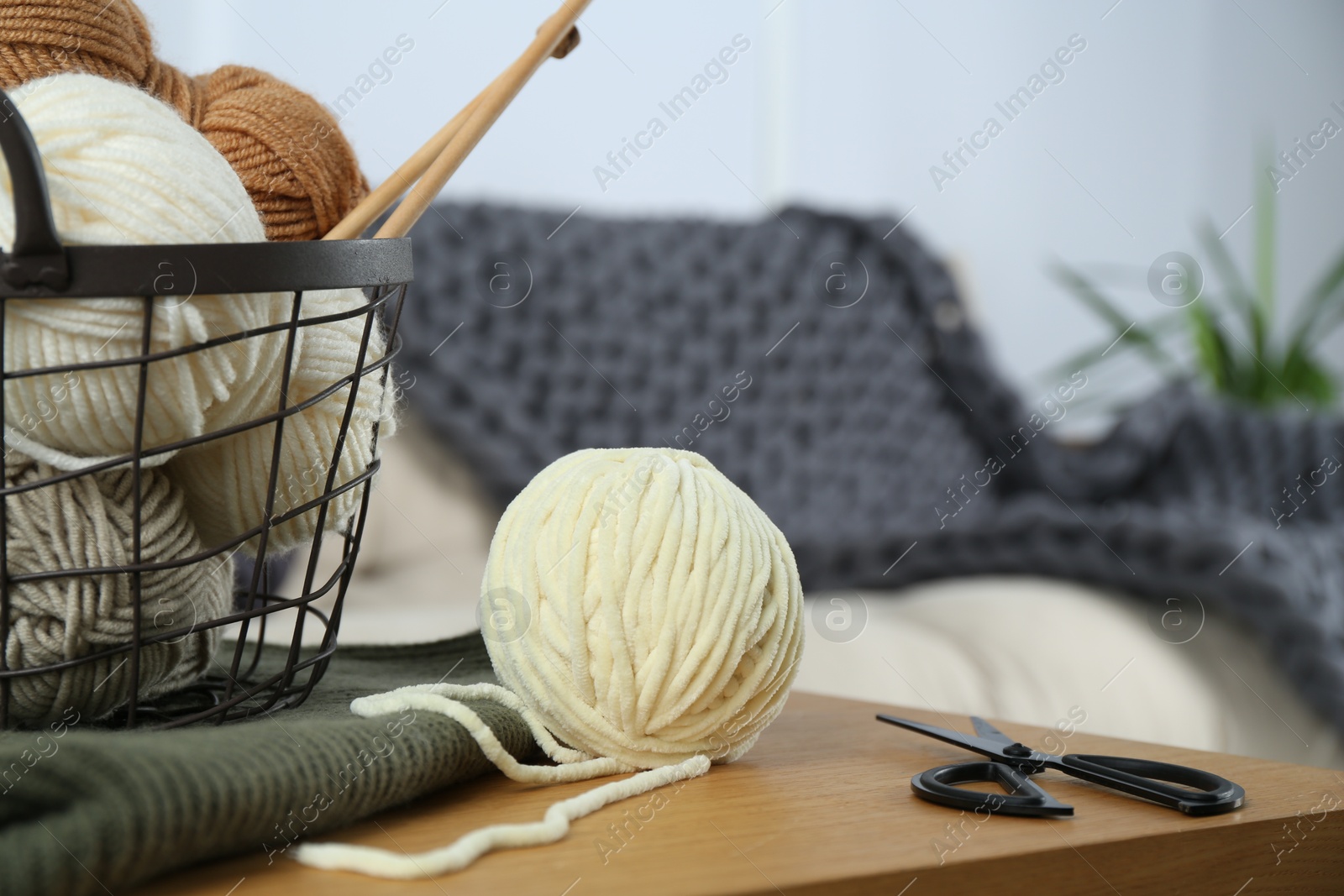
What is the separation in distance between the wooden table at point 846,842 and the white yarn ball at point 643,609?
0.02 metres

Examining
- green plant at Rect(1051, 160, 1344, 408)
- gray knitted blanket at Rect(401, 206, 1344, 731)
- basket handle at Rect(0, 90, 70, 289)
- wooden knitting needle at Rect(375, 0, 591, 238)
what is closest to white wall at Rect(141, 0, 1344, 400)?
green plant at Rect(1051, 160, 1344, 408)

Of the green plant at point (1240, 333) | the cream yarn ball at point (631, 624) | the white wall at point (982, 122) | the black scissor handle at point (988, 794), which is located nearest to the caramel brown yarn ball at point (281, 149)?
the cream yarn ball at point (631, 624)

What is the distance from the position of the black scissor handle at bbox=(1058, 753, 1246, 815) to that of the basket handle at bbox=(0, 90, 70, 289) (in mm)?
315

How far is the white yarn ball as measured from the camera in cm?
31

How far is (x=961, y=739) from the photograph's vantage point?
0.37 meters

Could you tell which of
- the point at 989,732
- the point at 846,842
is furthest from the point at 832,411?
the point at 846,842

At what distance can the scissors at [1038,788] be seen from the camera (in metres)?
0.30

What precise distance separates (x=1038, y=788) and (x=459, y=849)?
17cm

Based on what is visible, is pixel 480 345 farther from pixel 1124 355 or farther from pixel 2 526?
pixel 1124 355

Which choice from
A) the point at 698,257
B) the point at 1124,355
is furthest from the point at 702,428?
the point at 1124,355

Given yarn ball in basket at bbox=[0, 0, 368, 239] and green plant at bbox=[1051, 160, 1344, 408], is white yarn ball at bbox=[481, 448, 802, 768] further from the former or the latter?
green plant at bbox=[1051, 160, 1344, 408]

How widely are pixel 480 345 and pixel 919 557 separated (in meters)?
0.52

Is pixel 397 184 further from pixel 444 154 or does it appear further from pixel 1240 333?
pixel 1240 333

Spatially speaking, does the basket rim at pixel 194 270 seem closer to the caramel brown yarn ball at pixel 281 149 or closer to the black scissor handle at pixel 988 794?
the caramel brown yarn ball at pixel 281 149
